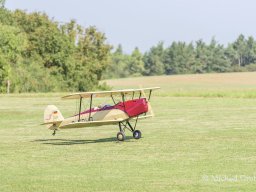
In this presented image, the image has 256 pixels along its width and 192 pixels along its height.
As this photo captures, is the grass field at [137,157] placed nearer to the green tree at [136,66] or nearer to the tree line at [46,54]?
the tree line at [46,54]

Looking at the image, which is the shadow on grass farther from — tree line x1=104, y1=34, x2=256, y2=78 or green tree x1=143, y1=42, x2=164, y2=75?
green tree x1=143, y1=42, x2=164, y2=75

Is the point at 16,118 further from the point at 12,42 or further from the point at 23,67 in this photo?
the point at 23,67

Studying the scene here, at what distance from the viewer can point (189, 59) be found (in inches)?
6368

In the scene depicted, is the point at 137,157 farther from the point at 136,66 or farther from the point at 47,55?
the point at 136,66

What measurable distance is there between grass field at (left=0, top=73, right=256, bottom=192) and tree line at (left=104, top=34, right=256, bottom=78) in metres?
124

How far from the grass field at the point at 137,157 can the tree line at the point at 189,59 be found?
→ 124m

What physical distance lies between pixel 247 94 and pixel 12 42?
3002 centimetres

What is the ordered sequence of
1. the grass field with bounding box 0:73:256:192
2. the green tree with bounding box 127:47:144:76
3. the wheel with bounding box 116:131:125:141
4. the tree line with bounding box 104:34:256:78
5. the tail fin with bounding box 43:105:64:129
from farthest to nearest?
the green tree with bounding box 127:47:144:76, the tree line with bounding box 104:34:256:78, the tail fin with bounding box 43:105:64:129, the wheel with bounding box 116:131:125:141, the grass field with bounding box 0:73:256:192

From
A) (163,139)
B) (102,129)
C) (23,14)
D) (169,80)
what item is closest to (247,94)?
(102,129)

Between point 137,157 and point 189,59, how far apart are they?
479 ft

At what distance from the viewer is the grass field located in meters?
13.1

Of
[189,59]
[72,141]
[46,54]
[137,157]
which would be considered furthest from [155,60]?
[137,157]

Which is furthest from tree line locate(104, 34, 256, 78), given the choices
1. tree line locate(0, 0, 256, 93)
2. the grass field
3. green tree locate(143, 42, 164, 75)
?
the grass field

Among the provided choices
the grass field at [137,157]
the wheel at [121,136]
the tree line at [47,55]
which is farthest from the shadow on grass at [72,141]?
the tree line at [47,55]
